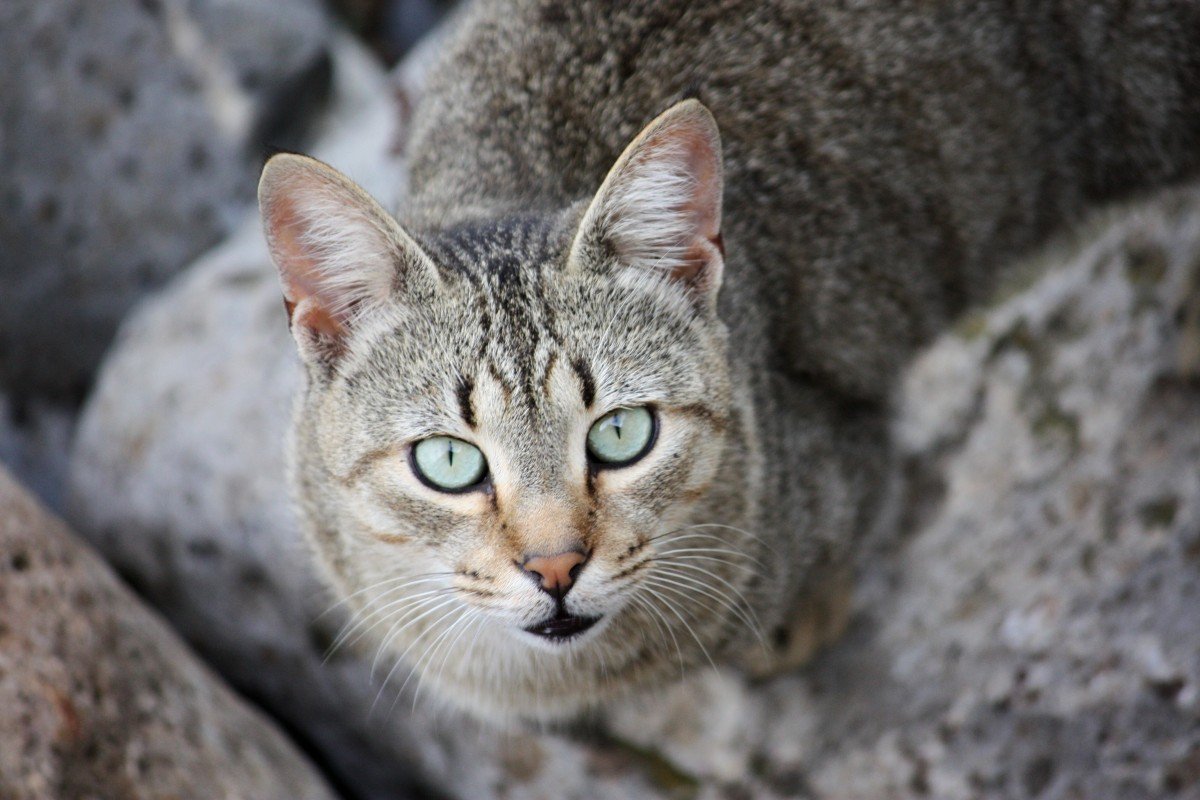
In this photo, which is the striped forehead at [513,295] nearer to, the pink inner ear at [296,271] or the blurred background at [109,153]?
the pink inner ear at [296,271]

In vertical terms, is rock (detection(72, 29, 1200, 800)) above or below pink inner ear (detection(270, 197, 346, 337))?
below

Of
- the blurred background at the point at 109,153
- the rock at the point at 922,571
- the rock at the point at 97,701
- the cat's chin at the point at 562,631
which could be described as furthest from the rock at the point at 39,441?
the cat's chin at the point at 562,631

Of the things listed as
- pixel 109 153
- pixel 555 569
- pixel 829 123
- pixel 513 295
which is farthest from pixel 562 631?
pixel 109 153

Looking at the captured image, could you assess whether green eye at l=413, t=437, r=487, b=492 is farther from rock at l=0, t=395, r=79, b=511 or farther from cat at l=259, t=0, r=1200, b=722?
rock at l=0, t=395, r=79, b=511

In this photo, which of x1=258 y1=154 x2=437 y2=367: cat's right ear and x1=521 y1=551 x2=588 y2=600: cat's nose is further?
x1=258 y1=154 x2=437 y2=367: cat's right ear

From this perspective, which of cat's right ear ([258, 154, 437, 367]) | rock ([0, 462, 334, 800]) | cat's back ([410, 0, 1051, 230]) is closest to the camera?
cat's right ear ([258, 154, 437, 367])

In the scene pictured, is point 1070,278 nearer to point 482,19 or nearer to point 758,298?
point 758,298

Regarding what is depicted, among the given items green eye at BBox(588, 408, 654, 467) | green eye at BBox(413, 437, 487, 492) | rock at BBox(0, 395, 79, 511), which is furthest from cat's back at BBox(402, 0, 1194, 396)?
rock at BBox(0, 395, 79, 511)
